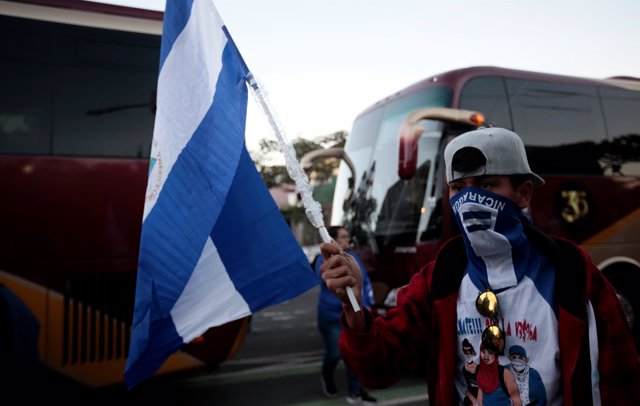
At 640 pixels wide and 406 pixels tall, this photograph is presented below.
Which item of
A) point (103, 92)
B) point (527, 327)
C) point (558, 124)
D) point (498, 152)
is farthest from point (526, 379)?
point (558, 124)

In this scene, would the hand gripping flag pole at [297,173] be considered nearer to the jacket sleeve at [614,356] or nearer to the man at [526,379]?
the man at [526,379]

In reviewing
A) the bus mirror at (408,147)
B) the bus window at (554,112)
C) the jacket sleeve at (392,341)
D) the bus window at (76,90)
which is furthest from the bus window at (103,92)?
the bus window at (554,112)

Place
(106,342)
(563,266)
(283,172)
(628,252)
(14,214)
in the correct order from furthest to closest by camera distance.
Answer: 1. (283,172)
2. (628,252)
3. (106,342)
4. (14,214)
5. (563,266)

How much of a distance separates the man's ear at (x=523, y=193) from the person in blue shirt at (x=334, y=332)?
11.0 feet

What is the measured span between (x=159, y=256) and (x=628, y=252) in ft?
22.3

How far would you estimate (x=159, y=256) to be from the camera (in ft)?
6.00

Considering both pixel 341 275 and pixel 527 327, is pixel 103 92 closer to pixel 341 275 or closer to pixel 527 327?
pixel 341 275

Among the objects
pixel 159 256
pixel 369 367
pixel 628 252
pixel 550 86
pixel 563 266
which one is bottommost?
pixel 628 252

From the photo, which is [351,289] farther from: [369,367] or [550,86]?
[550,86]

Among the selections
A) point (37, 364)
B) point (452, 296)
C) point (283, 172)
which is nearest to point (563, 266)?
point (452, 296)

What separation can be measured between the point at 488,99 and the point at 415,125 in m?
1.40

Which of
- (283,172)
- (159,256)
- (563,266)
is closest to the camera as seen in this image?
(563,266)

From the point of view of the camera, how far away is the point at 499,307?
4.95 feet

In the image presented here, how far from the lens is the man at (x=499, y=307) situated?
139 centimetres
